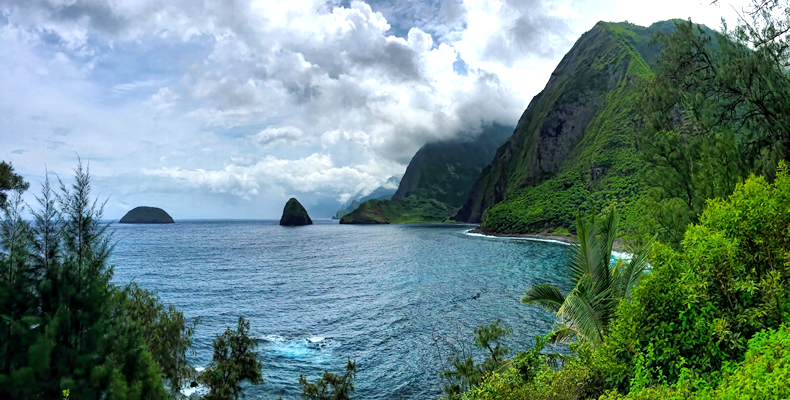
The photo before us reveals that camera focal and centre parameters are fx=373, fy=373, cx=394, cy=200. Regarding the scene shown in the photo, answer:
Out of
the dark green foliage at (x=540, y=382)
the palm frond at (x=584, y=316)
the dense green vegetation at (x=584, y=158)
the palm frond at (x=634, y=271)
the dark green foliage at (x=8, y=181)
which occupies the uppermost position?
the dense green vegetation at (x=584, y=158)

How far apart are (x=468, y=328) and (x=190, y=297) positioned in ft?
126

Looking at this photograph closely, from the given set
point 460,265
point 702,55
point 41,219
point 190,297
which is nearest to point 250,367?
point 41,219

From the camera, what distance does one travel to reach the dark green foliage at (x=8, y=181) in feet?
65.4

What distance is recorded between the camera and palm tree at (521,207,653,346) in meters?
12.3

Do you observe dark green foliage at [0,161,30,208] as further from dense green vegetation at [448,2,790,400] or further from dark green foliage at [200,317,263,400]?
dense green vegetation at [448,2,790,400]

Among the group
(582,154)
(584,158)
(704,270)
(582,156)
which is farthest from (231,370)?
(582,154)

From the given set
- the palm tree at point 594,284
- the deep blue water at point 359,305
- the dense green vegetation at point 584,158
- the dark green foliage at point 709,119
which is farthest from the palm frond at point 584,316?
the dense green vegetation at point 584,158

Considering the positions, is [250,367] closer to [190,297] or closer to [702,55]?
[702,55]

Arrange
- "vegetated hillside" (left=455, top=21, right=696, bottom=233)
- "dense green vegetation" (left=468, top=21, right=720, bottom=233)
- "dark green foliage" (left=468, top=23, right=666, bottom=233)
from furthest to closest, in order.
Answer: "vegetated hillside" (left=455, top=21, right=696, bottom=233), "dark green foliage" (left=468, top=23, right=666, bottom=233), "dense green vegetation" (left=468, top=21, right=720, bottom=233)

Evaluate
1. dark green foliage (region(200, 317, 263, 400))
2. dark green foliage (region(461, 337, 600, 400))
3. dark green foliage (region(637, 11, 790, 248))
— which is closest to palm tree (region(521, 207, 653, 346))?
dark green foliage (region(461, 337, 600, 400))

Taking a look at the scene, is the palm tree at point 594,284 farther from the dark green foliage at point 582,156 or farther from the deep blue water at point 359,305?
the dark green foliage at point 582,156

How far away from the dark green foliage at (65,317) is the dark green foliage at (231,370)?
3298mm

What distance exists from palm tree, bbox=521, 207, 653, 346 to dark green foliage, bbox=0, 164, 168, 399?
1574cm

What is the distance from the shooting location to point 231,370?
19.6 meters
